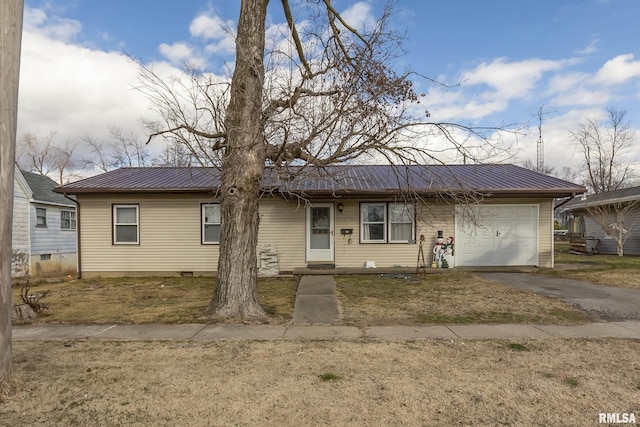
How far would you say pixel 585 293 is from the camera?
866 cm

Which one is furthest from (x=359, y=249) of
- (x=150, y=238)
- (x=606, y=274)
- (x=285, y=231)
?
(x=606, y=274)

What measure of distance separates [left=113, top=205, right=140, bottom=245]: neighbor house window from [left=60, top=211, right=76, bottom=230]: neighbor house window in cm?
1124

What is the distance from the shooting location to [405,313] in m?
6.96

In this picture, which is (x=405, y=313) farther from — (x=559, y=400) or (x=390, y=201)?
(x=390, y=201)

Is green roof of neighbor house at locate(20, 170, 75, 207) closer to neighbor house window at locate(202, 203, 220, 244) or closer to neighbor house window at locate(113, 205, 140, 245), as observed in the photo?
neighbor house window at locate(113, 205, 140, 245)

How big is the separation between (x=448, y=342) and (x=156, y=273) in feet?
32.8

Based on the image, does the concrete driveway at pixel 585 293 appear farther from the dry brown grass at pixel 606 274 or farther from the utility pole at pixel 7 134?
the utility pole at pixel 7 134

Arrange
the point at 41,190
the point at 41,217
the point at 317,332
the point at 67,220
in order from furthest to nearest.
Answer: the point at 67,220
the point at 41,190
the point at 41,217
the point at 317,332

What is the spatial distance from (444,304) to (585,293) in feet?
11.6

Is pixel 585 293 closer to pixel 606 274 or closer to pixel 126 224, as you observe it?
pixel 606 274

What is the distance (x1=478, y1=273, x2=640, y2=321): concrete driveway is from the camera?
6.96 meters

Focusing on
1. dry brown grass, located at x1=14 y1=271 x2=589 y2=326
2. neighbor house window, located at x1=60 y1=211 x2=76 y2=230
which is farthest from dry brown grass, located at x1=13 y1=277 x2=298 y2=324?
neighbor house window, located at x1=60 y1=211 x2=76 y2=230

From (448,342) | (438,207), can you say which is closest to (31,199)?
(438,207)

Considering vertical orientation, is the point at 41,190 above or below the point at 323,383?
above
